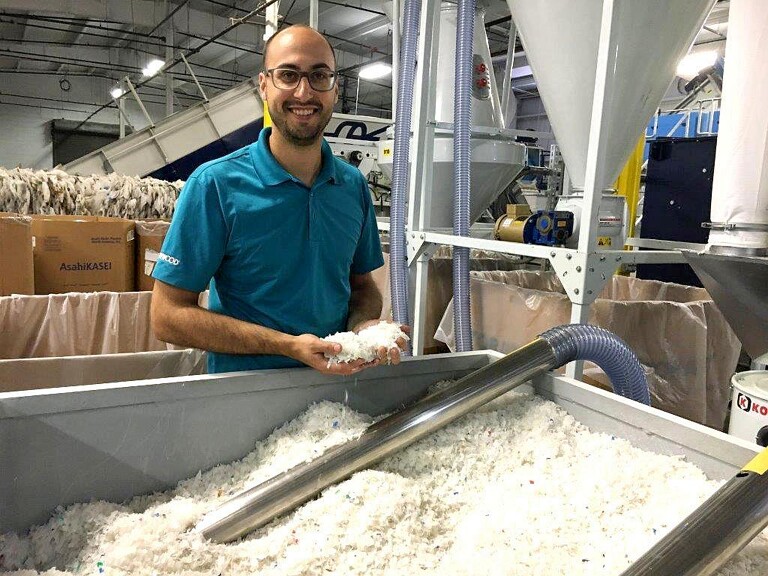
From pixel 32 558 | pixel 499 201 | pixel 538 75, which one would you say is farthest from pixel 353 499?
pixel 499 201

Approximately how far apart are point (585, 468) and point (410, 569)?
1.22ft

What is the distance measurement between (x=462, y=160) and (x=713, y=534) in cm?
167

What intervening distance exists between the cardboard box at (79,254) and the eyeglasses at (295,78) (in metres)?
2.04

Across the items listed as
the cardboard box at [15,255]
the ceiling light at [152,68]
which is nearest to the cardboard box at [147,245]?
the cardboard box at [15,255]

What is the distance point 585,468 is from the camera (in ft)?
3.08

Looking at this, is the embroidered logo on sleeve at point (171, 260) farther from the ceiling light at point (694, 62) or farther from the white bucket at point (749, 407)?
the ceiling light at point (694, 62)

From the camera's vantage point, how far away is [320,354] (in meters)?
0.97

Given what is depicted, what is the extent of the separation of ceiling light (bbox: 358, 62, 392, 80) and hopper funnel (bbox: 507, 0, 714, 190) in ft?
24.8

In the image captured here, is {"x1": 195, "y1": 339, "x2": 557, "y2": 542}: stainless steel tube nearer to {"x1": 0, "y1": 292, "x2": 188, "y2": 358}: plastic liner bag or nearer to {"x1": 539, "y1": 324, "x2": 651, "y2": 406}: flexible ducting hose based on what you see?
{"x1": 539, "y1": 324, "x2": 651, "y2": 406}: flexible ducting hose

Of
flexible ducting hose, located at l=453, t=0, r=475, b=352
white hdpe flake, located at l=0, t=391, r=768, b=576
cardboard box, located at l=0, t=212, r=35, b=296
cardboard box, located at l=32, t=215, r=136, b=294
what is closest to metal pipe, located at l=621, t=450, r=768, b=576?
white hdpe flake, located at l=0, t=391, r=768, b=576

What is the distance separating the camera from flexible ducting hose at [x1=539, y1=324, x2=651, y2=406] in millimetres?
1139

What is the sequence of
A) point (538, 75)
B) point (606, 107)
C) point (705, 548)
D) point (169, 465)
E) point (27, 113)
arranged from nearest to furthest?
point (705, 548) < point (169, 465) < point (606, 107) < point (538, 75) < point (27, 113)

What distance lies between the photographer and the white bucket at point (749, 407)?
1.23 m

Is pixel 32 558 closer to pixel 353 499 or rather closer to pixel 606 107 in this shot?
pixel 353 499
